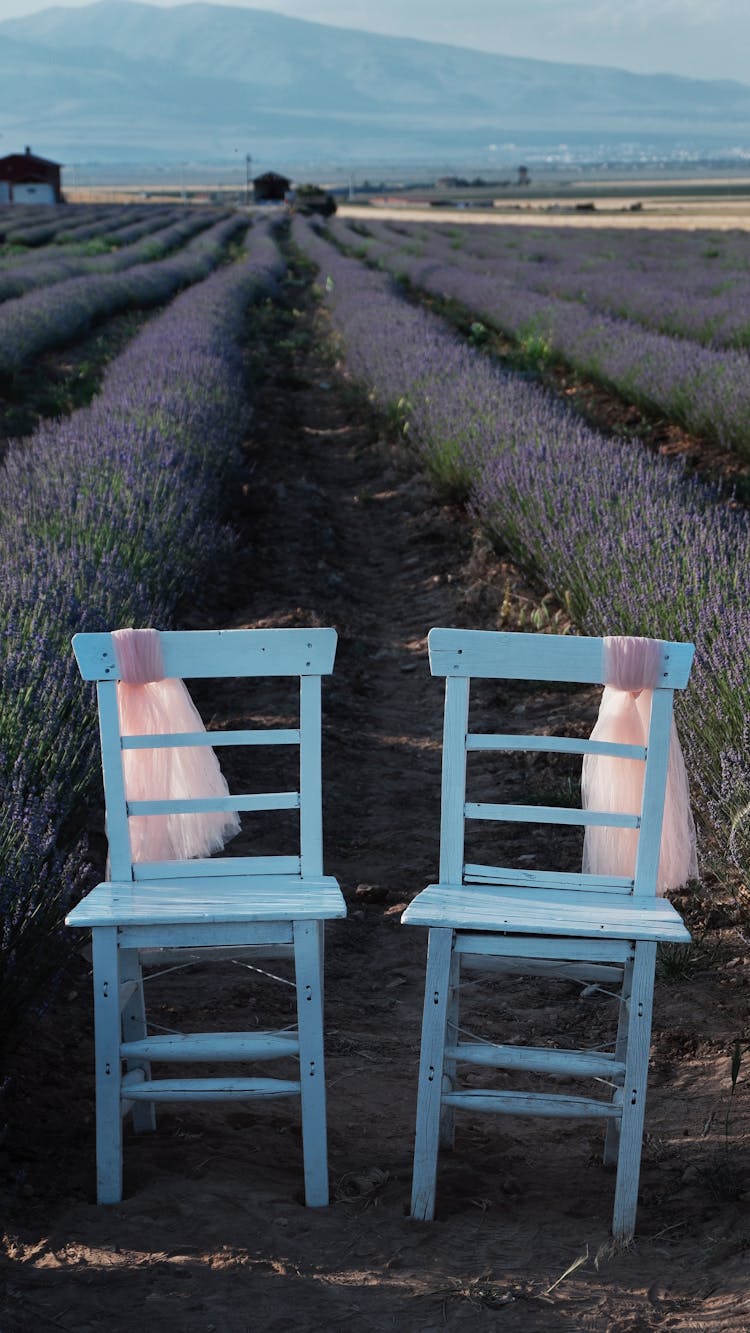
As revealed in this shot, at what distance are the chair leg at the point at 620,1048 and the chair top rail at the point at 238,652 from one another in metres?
0.77

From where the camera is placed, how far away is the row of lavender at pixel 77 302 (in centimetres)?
1341

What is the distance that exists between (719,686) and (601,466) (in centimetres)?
277

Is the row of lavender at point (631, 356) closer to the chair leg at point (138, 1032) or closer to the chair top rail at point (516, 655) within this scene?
the chair top rail at point (516, 655)

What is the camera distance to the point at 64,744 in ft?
11.4

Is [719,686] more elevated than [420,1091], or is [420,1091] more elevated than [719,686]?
[719,686]

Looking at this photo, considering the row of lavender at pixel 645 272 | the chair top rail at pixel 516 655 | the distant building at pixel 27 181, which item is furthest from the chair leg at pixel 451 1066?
the distant building at pixel 27 181

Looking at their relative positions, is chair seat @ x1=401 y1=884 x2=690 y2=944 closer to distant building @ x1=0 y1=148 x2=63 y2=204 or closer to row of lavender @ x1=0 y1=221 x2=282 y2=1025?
row of lavender @ x1=0 y1=221 x2=282 y2=1025

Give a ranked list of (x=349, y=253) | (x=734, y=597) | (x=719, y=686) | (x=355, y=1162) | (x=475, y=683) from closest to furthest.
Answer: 1. (x=355, y=1162)
2. (x=719, y=686)
3. (x=734, y=597)
4. (x=475, y=683)
5. (x=349, y=253)

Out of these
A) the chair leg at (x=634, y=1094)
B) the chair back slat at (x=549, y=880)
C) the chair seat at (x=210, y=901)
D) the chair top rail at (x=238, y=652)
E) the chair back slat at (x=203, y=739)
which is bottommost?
the chair leg at (x=634, y=1094)

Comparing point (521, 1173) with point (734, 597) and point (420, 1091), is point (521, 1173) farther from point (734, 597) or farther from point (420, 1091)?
point (734, 597)

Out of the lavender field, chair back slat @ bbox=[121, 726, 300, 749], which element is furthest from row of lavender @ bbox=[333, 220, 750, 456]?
chair back slat @ bbox=[121, 726, 300, 749]

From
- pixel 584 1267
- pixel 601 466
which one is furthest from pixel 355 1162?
pixel 601 466

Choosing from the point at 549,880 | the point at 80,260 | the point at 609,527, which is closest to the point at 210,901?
the point at 549,880

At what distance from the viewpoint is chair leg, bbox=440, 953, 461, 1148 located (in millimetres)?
2599
